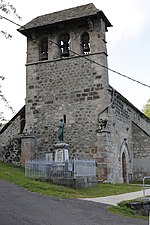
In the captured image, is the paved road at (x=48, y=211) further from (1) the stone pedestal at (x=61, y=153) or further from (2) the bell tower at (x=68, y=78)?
(2) the bell tower at (x=68, y=78)

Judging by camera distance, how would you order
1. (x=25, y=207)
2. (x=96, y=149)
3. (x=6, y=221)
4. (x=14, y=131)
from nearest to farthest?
(x=6, y=221) < (x=25, y=207) < (x=96, y=149) < (x=14, y=131)

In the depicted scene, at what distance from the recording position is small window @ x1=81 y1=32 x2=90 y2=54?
2070 centimetres

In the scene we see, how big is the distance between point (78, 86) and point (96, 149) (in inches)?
158

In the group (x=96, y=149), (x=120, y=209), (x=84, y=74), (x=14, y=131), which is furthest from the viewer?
(x=14, y=131)

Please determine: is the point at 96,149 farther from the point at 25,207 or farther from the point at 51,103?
the point at 25,207

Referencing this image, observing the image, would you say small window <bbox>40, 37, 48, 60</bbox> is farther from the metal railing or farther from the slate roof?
the metal railing

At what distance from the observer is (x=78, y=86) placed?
19953 mm

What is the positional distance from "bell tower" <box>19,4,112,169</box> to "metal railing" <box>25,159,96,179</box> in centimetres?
337

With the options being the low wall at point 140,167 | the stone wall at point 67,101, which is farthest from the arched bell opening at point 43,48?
the low wall at point 140,167

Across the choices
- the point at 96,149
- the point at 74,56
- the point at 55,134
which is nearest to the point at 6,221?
the point at 96,149

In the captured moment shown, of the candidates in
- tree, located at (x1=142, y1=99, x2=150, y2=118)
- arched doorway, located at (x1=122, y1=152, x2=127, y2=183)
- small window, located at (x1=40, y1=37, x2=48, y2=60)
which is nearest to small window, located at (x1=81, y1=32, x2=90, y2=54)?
small window, located at (x1=40, y1=37, x2=48, y2=60)

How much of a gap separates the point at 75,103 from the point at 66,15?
5.64m

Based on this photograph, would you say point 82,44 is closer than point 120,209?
No

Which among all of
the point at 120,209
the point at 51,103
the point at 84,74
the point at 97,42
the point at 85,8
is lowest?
the point at 120,209
